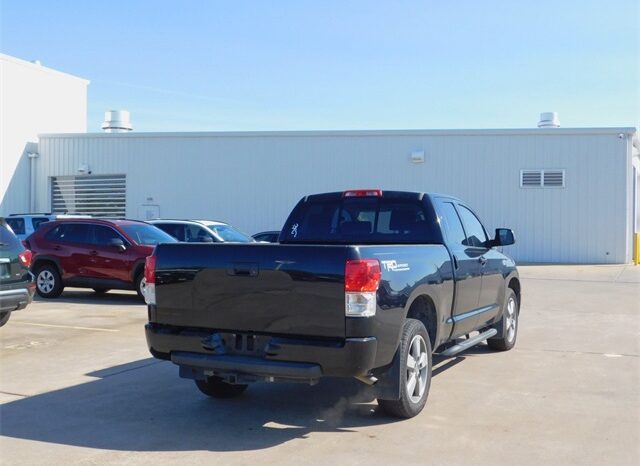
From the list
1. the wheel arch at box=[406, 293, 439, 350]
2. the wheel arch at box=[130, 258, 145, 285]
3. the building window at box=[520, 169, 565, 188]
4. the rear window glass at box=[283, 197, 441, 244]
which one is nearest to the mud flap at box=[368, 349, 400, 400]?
the wheel arch at box=[406, 293, 439, 350]

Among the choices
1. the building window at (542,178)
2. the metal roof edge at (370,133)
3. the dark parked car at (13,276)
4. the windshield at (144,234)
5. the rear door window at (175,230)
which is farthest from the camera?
the building window at (542,178)

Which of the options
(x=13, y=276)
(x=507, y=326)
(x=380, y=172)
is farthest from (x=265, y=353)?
(x=380, y=172)

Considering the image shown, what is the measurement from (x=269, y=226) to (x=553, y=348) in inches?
800

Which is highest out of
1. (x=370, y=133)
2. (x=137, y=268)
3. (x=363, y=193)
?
(x=370, y=133)

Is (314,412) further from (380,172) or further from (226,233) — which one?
(380,172)

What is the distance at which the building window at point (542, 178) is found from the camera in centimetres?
2655

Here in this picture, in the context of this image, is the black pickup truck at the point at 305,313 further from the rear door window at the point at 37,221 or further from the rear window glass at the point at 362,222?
the rear door window at the point at 37,221

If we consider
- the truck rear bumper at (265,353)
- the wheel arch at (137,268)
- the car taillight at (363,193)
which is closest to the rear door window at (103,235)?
the wheel arch at (137,268)

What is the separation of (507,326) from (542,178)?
1839cm

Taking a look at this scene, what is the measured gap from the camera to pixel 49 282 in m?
15.0

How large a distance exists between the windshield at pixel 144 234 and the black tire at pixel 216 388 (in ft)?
25.3

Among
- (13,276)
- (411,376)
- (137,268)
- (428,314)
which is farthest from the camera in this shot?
(137,268)

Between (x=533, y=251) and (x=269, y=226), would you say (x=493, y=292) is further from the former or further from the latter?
(x=269, y=226)

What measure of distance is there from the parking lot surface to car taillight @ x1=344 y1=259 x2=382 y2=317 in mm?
1026
